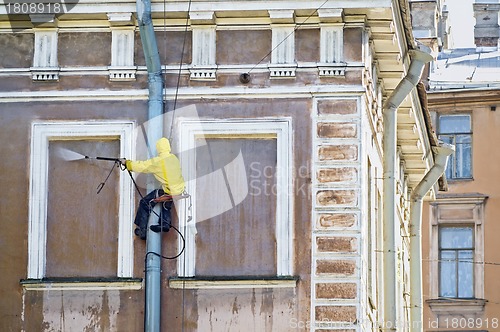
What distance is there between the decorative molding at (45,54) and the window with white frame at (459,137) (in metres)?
22.9

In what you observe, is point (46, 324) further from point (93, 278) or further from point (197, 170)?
point (197, 170)

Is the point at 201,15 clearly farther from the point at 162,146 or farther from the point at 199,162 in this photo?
the point at 199,162

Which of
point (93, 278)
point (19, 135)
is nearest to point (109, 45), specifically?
point (19, 135)

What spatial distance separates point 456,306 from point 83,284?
22.7 meters

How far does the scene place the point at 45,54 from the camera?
18891mm

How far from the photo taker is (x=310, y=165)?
18391mm

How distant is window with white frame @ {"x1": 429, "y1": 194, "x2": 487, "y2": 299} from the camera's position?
4028cm

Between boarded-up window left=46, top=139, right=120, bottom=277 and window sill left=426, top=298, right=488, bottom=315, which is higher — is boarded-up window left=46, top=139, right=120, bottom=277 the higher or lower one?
the higher one

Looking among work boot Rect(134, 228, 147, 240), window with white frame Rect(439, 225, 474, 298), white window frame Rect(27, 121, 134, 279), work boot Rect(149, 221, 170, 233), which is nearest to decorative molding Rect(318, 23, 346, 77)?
white window frame Rect(27, 121, 134, 279)

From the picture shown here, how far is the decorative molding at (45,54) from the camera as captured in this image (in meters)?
18.8

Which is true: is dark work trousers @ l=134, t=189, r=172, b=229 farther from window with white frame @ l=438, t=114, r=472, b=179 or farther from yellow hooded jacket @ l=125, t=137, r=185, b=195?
window with white frame @ l=438, t=114, r=472, b=179

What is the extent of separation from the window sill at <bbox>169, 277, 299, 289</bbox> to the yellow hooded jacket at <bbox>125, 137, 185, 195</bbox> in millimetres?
973

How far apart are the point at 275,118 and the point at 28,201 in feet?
9.38

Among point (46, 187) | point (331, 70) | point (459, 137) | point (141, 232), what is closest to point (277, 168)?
point (331, 70)
